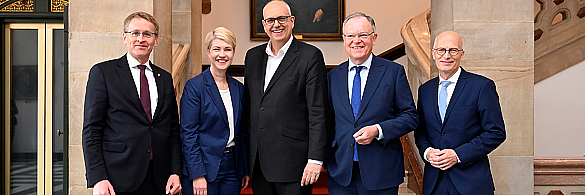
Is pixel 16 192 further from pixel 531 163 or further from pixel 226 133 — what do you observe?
pixel 531 163

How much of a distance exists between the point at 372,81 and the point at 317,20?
512 cm

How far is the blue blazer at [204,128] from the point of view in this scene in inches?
94.3

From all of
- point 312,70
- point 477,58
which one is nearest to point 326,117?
point 312,70

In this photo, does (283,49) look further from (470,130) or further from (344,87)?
(470,130)

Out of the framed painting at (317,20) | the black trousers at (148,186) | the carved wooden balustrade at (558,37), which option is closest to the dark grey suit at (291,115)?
the black trousers at (148,186)

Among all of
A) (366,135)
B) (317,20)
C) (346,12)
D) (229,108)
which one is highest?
(346,12)

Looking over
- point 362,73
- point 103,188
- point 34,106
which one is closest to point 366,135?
point 362,73

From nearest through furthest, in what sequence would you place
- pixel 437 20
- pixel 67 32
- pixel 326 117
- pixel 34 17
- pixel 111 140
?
pixel 111 140, pixel 326 117, pixel 67 32, pixel 437 20, pixel 34 17

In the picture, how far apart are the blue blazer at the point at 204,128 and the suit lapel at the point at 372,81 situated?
667 millimetres

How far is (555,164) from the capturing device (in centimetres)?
306

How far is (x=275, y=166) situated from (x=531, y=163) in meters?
1.79

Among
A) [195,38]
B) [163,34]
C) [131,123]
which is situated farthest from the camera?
[195,38]

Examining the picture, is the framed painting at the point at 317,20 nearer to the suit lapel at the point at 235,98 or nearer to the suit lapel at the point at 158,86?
the suit lapel at the point at 235,98

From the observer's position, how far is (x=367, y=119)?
7.65ft
